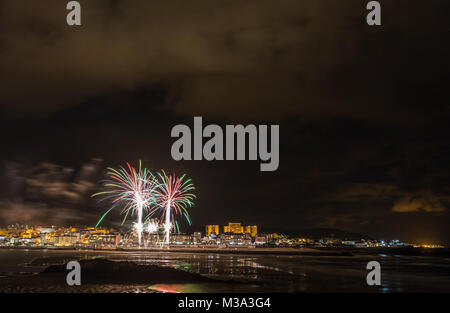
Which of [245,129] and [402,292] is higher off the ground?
[245,129]

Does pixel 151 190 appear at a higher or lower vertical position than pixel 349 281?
higher

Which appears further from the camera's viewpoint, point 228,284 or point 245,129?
point 245,129

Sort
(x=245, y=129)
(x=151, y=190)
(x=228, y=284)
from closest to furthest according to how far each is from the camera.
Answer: (x=228, y=284), (x=245, y=129), (x=151, y=190)

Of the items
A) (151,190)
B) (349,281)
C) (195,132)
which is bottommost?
(349,281)
